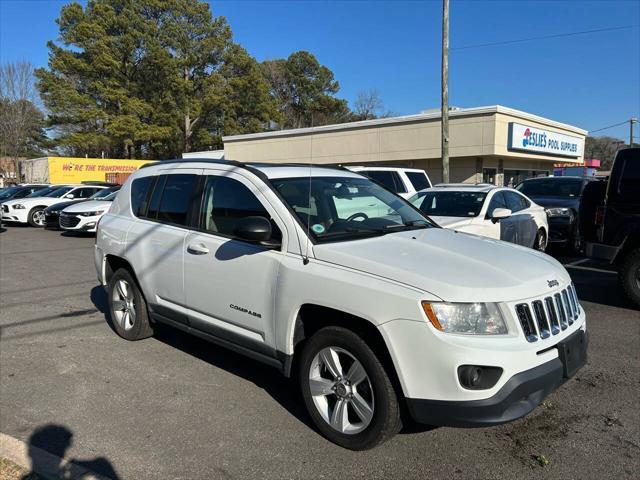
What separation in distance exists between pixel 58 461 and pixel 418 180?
34.4ft

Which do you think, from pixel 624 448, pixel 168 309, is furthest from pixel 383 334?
pixel 168 309

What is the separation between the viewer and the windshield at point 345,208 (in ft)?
12.5

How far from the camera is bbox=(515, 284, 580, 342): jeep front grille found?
301 centimetres

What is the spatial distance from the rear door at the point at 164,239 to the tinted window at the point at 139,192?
0.08 ft

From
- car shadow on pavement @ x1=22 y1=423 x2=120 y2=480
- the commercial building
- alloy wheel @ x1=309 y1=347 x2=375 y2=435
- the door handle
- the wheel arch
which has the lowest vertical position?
car shadow on pavement @ x1=22 y1=423 x2=120 y2=480

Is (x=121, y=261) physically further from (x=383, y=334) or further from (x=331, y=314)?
(x=383, y=334)

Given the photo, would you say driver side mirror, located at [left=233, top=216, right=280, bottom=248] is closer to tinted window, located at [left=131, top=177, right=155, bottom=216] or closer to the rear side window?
tinted window, located at [left=131, top=177, right=155, bottom=216]

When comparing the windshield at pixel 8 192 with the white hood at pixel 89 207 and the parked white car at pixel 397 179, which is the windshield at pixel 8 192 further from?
the parked white car at pixel 397 179

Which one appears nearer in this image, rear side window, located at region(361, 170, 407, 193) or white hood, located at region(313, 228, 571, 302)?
white hood, located at region(313, 228, 571, 302)

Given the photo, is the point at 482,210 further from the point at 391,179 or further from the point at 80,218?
the point at 80,218

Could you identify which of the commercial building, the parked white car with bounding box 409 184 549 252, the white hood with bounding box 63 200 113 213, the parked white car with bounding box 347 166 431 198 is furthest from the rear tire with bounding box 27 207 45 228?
the parked white car with bounding box 409 184 549 252

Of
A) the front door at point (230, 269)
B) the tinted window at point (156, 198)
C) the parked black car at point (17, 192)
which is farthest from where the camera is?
the parked black car at point (17, 192)

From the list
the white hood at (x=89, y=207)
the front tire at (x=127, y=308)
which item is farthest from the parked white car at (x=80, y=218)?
the front tire at (x=127, y=308)

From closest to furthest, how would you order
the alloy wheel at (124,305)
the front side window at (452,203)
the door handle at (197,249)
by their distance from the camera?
the door handle at (197,249), the alloy wheel at (124,305), the front side window at (452,203)
